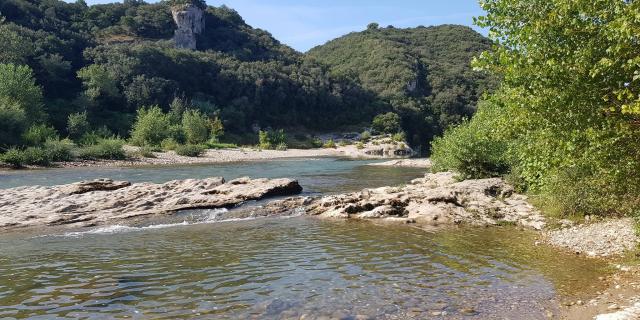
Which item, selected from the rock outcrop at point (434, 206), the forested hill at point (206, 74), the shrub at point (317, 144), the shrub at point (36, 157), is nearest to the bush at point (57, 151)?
the shrub at point (36, 157)

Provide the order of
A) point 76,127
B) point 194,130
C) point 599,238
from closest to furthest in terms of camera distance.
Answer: point 599,238 → point 76,127 → point 194,130

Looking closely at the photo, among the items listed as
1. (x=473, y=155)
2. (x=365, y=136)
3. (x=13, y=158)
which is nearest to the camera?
(x=473, y=155)

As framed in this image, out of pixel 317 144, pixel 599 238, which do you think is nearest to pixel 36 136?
pixel 599 238

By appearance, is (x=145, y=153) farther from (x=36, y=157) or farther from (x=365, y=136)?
(x=365, y=136)

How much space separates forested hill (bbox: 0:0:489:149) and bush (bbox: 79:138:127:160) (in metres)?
7.52

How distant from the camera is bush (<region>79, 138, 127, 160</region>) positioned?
5616 cm

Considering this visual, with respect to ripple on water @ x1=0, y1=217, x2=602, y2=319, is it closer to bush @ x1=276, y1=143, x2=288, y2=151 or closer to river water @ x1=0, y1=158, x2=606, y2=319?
river water @ x1=0, y1=158, x2=606, y2=319

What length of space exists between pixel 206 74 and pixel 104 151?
217ft

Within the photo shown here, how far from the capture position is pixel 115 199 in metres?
25.1

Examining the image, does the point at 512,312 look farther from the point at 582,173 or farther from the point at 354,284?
the point at 582,173

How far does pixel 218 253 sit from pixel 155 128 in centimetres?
6319

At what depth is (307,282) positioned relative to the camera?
1252cm

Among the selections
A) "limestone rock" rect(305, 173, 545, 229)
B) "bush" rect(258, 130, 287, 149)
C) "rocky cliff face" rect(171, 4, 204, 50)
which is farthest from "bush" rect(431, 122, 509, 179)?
"rocky cliff face" rect(171, 4, 204, 50)

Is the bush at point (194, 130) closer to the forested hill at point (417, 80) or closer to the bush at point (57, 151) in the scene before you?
the bush at point (57, 151)
